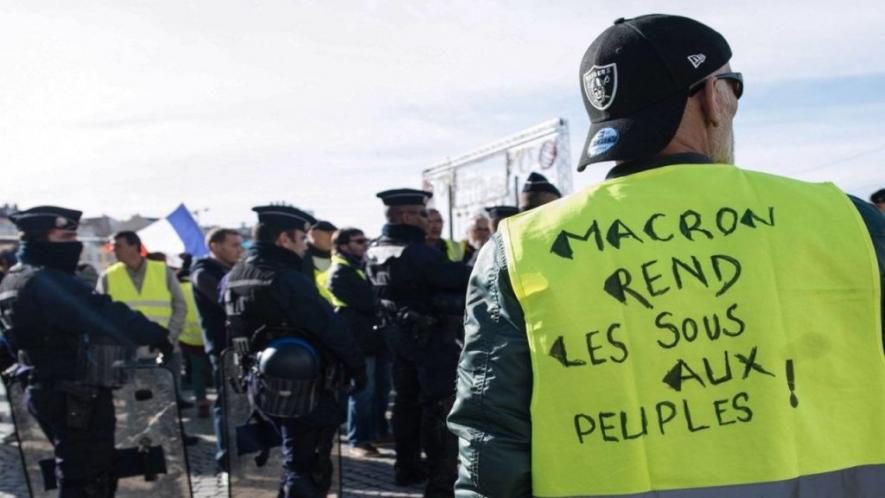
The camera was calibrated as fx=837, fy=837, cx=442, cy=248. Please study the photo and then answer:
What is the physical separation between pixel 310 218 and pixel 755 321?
4.00 m

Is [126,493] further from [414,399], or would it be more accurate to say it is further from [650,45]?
[650,45]

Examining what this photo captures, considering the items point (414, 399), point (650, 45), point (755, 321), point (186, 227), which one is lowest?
point (414, 399)

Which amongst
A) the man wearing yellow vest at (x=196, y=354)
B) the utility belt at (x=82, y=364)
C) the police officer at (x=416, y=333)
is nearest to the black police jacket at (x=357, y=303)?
the police officer at (x=416, y=333)

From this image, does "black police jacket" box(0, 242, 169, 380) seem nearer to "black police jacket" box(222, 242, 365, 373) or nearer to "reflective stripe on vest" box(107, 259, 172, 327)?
"black police jacket" box(222, 242, 365, 373)

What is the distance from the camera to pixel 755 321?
4.91 ft

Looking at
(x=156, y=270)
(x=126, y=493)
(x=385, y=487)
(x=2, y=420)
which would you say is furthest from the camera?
(x=2, y=420)

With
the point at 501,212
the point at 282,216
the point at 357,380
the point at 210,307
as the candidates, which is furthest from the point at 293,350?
the point at 210,307

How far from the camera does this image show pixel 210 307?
720cm

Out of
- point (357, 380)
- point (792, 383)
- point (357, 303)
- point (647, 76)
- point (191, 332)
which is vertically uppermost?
point (647, 76)

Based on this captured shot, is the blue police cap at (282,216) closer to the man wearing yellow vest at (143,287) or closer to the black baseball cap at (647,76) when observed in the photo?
the black baseball cap at (647,76)

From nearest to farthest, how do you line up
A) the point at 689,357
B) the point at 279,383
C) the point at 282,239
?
the point at 689,357, the point at 279,383, the point at 282,239

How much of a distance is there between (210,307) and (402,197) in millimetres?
2167

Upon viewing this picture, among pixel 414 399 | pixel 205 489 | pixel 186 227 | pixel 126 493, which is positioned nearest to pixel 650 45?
pixel 126 493

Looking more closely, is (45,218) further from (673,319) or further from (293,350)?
(673,319)
